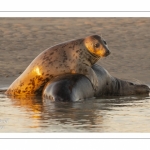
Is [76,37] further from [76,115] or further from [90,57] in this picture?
[76,115]

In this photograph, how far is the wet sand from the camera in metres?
16.0

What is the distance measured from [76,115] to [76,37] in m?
8.21

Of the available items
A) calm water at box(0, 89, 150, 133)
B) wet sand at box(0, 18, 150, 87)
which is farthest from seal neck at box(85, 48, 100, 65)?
wet sand at box(0, 18, 150, 87)

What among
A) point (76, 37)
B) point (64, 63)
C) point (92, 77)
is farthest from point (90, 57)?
point (76, 37)

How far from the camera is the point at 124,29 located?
19.5 meters

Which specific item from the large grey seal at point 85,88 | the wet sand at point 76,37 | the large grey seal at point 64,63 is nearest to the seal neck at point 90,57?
the large grey seal at point 64,63

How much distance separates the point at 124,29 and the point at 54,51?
285 inches

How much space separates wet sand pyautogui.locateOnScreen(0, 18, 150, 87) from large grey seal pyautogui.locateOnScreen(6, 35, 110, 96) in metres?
1.98

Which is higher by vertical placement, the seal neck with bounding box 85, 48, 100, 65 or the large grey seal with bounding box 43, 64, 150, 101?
the seal neck with bounding box 85, 48, 100, 65

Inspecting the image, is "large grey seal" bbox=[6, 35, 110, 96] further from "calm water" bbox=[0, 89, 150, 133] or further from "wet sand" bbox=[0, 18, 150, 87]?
"wet sand" bbox=[0, 18, 150, 87]

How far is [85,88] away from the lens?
1211cm
